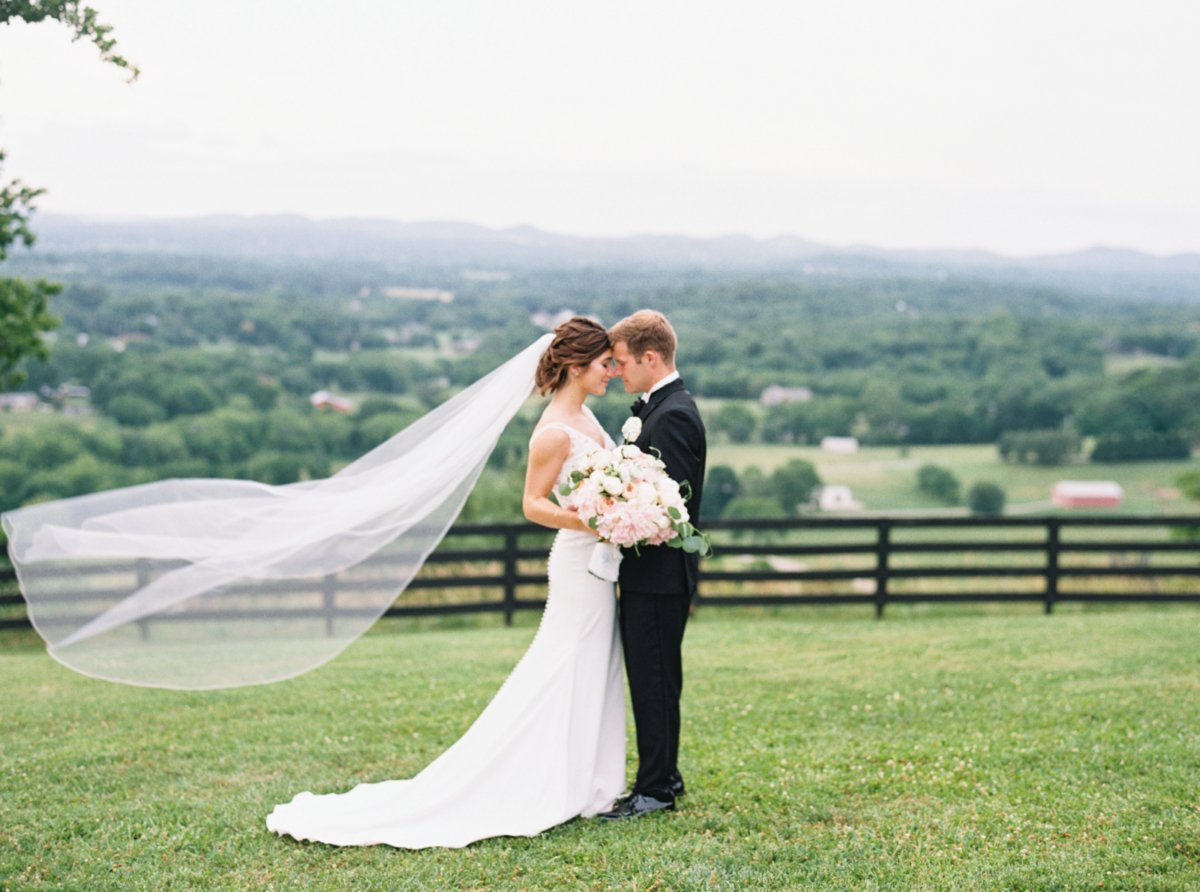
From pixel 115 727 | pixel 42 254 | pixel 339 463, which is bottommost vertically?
pixel 339 463

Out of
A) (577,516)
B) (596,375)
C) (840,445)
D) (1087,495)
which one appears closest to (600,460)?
(577,516)

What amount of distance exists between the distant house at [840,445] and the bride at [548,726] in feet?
160

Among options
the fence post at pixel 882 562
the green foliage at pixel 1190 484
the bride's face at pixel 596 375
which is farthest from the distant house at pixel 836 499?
the bride's face at pixel 596 375

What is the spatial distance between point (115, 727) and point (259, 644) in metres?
2.02

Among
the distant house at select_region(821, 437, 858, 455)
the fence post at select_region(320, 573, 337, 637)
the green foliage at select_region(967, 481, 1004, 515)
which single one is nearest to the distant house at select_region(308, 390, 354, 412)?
the distant house at select_region(821, 437, 858, 455)

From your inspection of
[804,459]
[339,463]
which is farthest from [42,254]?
[804,459]

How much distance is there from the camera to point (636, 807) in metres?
4.61

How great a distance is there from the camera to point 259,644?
5.10 m

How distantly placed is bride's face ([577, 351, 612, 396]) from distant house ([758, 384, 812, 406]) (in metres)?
48.9

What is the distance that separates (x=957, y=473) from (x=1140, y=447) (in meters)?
14.6

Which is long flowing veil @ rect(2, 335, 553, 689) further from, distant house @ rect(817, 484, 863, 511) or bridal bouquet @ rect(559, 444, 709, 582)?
distant house @ rect(817, 484, 863, 511)

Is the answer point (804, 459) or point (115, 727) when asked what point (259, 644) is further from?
point (804, 459)

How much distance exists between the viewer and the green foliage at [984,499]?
164 feet

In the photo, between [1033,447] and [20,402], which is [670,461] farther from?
[20,402]
